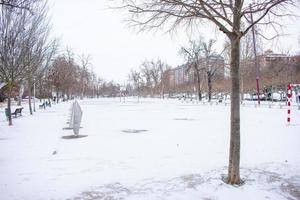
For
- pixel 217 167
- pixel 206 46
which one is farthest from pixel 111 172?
pixel 206 46

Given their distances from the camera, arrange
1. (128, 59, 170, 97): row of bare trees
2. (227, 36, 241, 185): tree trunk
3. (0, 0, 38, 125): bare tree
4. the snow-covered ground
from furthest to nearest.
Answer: (128, 59, 170, 97): row of bare trees < (0, 0, 38, 125): bare tree < (227, 36, 241, 185): tree trunk < the snow-covered ground

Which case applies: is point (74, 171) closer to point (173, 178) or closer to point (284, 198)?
point (173, 178)

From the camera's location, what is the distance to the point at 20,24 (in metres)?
16.9

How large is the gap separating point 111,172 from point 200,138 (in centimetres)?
520

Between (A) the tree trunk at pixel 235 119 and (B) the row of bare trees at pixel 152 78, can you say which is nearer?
(A) the tree trunk at pixel 235 119

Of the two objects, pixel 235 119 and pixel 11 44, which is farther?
pixel 11 44

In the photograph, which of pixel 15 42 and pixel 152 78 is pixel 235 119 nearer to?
pixel 15 42

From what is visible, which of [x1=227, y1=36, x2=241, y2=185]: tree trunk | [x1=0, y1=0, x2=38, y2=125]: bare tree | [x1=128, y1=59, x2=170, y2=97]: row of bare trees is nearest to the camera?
[x1=227, y1=36, x2=241, y2=185]: tree trunk

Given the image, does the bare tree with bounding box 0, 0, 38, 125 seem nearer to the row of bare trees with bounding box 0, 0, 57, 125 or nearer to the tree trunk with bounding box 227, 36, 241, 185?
the row of bare trees with bounding box 0, 0, 57, 125

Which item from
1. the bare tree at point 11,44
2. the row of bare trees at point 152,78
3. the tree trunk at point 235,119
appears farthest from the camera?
the row of bare trees at point 152,78

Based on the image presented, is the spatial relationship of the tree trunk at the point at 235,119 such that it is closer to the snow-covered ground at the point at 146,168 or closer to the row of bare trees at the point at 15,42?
the snow-covered ground at the point at 146,168

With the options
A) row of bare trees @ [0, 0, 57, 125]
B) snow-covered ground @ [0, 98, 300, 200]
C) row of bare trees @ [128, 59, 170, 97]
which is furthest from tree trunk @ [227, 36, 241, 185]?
row of bare trees @ [128, 59, 170, 97]

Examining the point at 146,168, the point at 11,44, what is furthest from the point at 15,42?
the point at 146,168

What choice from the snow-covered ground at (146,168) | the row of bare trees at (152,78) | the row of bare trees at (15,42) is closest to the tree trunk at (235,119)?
the snow-covered ground at (146,168)
